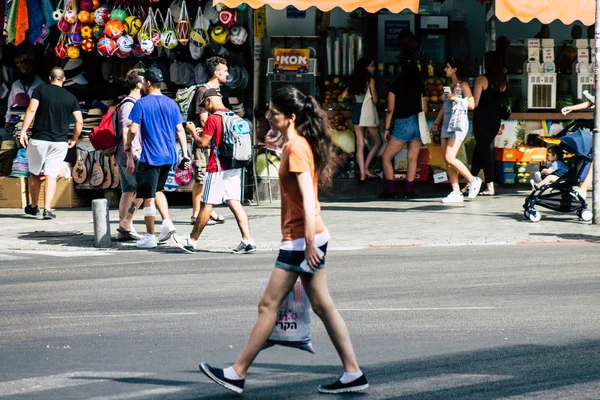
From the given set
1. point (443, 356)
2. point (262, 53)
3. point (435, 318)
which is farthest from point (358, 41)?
point (443, 356)

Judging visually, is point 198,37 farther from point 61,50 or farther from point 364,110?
point 364,110

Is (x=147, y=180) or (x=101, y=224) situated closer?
(x=147, y=180)

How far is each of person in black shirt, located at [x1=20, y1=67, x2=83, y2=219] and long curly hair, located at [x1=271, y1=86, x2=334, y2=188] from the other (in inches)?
381

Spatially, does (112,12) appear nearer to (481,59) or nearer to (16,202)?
(16,202)

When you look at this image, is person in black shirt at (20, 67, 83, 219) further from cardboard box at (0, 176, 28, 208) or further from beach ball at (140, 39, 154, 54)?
beach ball at (140, 39, 154, 54)

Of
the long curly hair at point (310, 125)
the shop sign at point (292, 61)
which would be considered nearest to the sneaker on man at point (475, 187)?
the shop sign at point (292, 61)

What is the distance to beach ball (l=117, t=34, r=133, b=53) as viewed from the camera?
1752 cm

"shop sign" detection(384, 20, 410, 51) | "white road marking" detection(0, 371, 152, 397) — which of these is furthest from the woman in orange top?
"shop sign" detection(384, 20, 410, 51)

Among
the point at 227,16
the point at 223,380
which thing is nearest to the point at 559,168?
the point at 227,16

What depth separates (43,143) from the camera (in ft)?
52.8

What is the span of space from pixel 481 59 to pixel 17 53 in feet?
24.1

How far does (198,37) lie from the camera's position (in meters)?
17.5

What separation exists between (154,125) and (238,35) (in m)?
5.05

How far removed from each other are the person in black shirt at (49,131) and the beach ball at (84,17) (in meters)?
1.73
